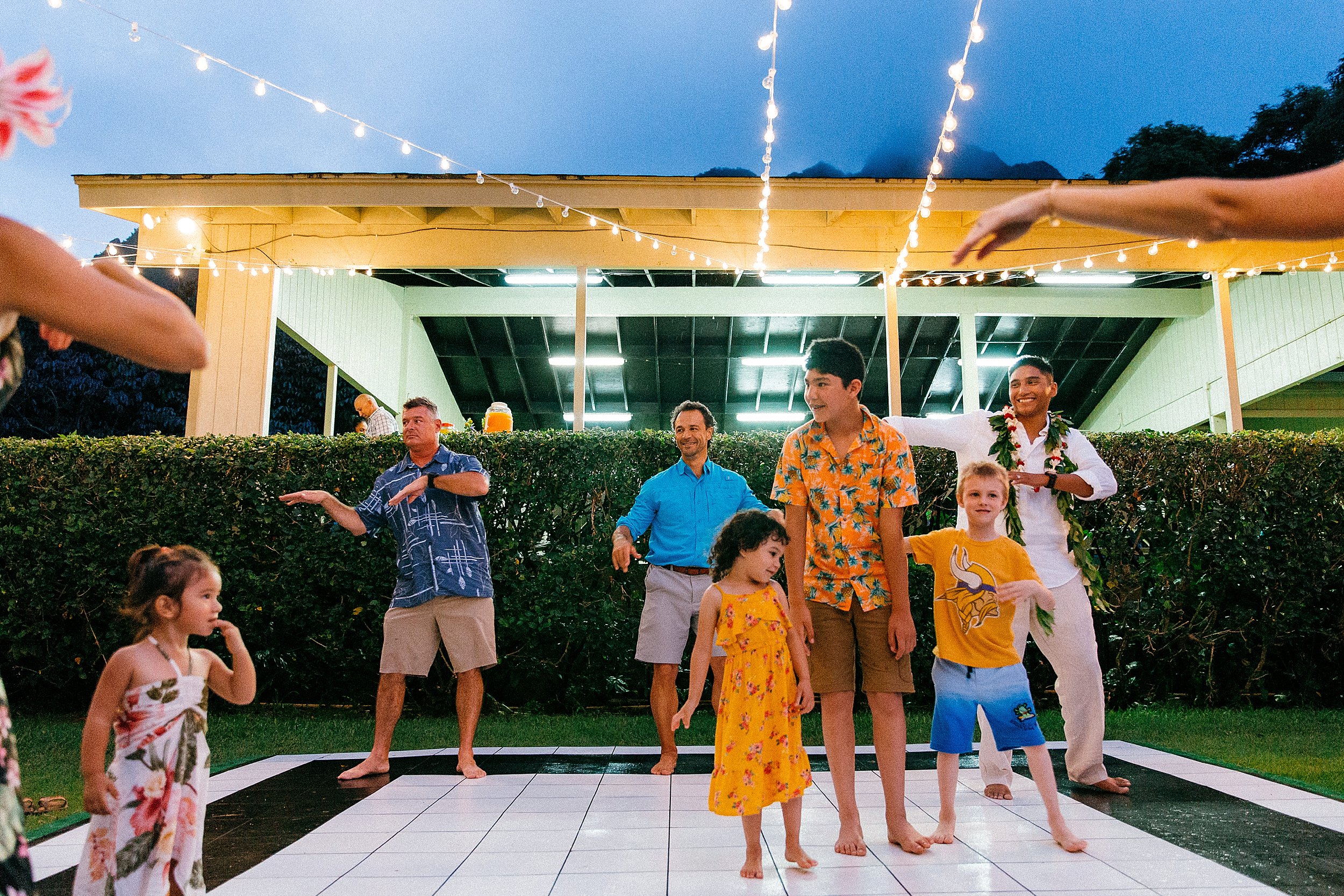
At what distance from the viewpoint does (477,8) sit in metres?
75.4

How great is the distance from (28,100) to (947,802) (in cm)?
320

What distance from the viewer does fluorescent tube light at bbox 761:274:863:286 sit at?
11586mm

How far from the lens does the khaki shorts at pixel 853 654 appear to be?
320cm

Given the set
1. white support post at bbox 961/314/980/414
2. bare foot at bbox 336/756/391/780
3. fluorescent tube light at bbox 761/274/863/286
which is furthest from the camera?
white support post at bbox 961/314/980/414

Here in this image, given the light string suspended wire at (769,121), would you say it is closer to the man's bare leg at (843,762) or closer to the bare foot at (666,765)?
the man's bare leg at (843,762)

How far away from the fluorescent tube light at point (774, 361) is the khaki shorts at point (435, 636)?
9557 mm

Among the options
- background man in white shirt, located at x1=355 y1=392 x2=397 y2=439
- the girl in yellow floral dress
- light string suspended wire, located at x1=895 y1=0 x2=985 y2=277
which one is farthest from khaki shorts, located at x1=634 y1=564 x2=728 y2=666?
background man in white shirt, located at x1=355 y1=392 x2=397 y2=439

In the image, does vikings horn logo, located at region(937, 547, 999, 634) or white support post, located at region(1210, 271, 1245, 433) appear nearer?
vikings horn logo, located at region(937, 547, 999, 634)

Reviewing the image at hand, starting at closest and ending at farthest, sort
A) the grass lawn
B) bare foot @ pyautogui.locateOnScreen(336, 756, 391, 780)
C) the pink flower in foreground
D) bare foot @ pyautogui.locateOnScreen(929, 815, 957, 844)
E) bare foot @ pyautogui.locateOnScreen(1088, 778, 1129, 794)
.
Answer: the pink flower in foreground, bare foot @ pyautogui.locateOnScreen(929, 815, 957, 844), bare foot @ pyautogui.locateOnScreen(1088, 778, 1129, 794), bare foot @ pyautogui.locateOnScreen(336, 756, 391, 780), the grass lawn

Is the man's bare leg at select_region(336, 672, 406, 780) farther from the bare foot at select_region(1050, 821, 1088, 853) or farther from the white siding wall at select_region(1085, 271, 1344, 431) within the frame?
the white siding wall at select_region(1085, 271, 1344, 431)

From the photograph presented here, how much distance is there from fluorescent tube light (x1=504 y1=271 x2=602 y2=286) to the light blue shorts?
29.6 feet

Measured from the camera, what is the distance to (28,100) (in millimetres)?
1204

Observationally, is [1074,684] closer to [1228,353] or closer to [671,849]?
[671,849]

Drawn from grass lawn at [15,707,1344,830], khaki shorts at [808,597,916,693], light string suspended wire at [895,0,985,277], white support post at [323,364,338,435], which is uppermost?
light string suspended wire at [895,0,985,277]
